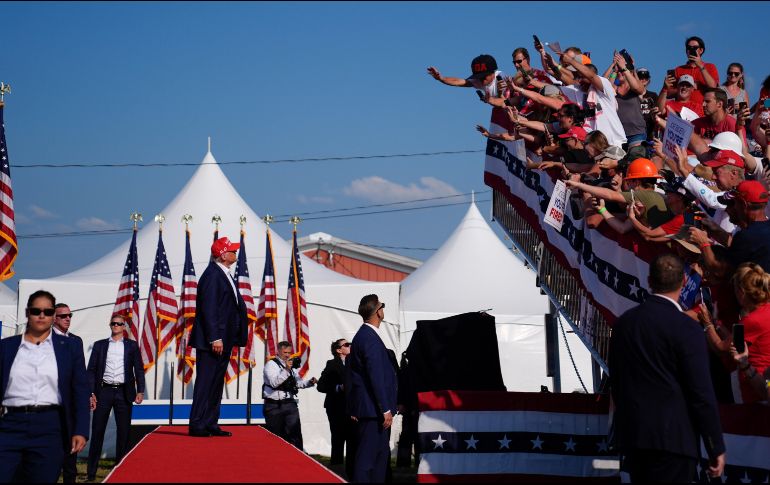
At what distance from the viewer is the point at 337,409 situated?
49.2ft

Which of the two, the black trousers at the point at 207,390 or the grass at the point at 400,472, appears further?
the grass at the point at 400,472

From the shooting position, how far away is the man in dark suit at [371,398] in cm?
856

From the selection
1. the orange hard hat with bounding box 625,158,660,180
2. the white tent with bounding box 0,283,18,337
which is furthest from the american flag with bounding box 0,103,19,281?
the white tent with bounding box 0,283,18,337

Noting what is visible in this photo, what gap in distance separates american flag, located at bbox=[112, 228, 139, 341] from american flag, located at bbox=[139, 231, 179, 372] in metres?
0.21

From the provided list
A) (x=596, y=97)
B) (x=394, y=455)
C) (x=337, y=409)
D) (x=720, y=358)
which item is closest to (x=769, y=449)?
(x=720, y=358)

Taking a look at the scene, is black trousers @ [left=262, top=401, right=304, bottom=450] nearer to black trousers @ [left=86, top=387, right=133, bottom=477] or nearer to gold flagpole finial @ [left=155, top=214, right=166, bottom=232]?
black trousers @ [left=86, top=387, right=133, bottom=477]

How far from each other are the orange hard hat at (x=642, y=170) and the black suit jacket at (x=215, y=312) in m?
3.59

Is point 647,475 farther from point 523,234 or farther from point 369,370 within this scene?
point 523,234

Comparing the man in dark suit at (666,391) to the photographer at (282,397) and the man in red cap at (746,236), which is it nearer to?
the man in red cap at (746,236)

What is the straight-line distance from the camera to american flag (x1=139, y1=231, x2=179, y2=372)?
17844mm

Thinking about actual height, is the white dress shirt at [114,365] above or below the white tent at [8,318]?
below

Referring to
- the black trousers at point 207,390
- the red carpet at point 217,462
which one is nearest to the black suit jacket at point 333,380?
the red carpet at point 217,462

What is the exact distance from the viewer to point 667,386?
511 centimetres

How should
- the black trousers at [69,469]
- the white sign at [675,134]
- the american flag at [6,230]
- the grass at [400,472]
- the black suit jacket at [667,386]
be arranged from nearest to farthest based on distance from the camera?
the black suit jacket at [667,386] → the white sign at [675,134] → the american flag at [6,230] → the black trousers at [69,469] → the grass at [400,472]
